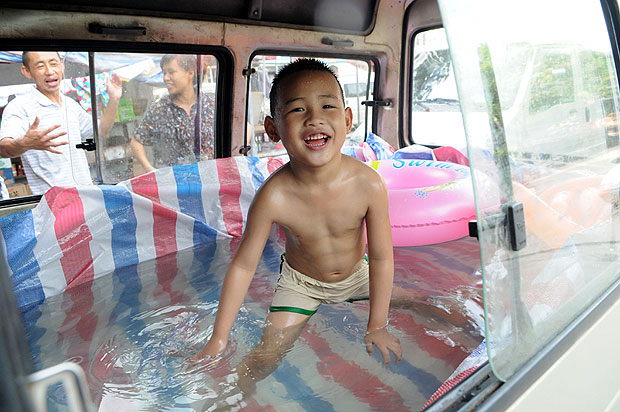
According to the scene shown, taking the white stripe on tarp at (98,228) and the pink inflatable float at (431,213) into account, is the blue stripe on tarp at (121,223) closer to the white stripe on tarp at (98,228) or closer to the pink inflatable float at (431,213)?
the white stripe on tarp at (98,228)

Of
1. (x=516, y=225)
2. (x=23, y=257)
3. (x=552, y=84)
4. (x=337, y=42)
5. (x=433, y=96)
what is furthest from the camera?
(x=433, y=96)

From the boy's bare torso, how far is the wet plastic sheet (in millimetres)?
1497

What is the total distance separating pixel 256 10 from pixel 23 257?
2.09m

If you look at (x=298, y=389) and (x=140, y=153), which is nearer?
(x=298, y=389)

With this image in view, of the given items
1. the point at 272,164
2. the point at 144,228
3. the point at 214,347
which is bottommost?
the point at 214,347

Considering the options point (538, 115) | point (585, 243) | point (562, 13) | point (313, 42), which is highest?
point (313, 42)

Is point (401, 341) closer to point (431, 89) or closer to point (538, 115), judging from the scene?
point (538, 115)

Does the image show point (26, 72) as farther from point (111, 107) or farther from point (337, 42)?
point (337, 42)

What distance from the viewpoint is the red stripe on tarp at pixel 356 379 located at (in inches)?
69.3

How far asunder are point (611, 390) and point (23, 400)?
136 centimetres

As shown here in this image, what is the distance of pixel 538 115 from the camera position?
40.9 inches

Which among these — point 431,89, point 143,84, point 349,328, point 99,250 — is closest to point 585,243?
point 349,328

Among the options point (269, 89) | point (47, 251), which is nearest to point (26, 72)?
point (47, 251)

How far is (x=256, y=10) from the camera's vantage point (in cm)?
335
